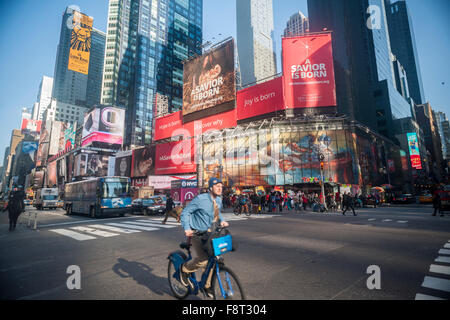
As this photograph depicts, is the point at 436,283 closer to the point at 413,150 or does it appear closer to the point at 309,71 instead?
the point at 309,71

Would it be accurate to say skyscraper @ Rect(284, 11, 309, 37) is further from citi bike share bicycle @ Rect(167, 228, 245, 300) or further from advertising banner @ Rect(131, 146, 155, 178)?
citi bike share bicycle @ Rect(167, 228, 245, 300)

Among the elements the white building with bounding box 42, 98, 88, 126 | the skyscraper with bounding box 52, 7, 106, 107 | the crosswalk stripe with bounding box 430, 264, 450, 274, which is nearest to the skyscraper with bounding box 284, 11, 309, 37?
the skyscraper with bounding box 52, 7, 106, 107

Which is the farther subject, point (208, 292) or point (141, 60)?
point (141, 60)

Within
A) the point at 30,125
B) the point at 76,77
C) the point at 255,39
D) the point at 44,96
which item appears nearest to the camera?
the point at 30,125

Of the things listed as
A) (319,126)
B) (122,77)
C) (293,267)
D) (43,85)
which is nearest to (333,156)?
(319,126)

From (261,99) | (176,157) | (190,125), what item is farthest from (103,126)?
(261,99)

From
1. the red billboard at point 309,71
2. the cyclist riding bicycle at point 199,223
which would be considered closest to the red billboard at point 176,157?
the red billboard at point 309,71

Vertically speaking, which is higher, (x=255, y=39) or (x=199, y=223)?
(x=255, y=39)

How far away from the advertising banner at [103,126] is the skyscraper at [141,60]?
12.5m

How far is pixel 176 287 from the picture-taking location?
367cm

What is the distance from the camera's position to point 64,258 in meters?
6.06

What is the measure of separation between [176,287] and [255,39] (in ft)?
645

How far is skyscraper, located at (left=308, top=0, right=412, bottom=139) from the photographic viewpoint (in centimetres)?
8044
